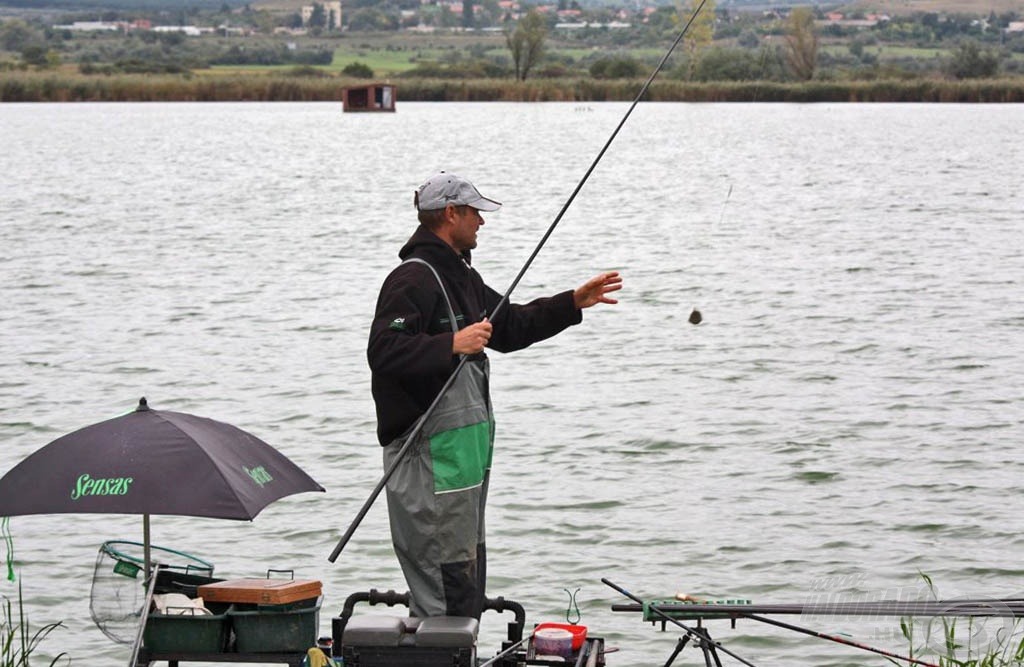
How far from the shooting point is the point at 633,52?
11931 cm

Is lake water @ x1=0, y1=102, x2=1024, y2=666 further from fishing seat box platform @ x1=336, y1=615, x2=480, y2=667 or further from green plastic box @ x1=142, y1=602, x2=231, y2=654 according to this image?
fishing seat box platform @ x1=336, y1=615, x2=480, y2=667

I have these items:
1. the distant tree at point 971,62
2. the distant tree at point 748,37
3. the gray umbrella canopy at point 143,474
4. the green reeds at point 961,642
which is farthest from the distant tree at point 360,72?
the gray umbrella canopy at point 143,474

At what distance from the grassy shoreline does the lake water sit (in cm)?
3815

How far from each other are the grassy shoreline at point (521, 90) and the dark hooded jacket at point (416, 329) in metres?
69.8

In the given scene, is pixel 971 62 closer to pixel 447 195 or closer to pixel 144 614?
pixel 447 195

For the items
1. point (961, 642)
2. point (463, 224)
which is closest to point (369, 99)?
point (961, 642)

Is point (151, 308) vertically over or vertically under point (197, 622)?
under

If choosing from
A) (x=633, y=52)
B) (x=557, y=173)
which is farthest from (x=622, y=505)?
(x=633, y=52)

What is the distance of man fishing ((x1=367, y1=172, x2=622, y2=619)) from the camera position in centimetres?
546

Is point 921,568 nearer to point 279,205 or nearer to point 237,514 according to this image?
point 237,514

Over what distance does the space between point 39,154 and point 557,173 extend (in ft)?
52.6

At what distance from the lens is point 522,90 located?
3376 inches

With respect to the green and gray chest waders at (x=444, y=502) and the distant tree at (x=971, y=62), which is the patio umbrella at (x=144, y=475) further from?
the distant tree at (x=971, y=62)

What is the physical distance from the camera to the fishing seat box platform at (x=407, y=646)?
16.8 ft
